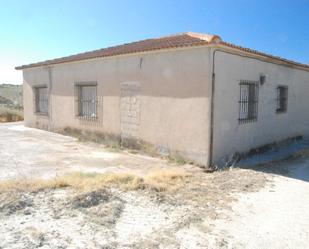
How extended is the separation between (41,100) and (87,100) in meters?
4.20

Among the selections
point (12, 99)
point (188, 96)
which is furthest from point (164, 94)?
point (12, 99)

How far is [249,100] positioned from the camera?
9.69 metres

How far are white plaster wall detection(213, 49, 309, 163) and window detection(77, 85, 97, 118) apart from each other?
5551mm

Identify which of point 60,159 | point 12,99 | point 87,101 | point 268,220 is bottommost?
point 268,220

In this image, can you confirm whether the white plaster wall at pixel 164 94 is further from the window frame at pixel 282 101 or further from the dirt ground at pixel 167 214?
the window frame at pixel 282 101

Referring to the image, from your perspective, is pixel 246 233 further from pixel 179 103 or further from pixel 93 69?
pixel 93 69

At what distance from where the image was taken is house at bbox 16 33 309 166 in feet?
25.9

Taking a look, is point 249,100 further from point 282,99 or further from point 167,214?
point 167,214

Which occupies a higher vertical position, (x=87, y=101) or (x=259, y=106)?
(x=87, y=101)

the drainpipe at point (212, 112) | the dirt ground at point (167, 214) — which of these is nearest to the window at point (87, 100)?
the dirt ground at point (167, 214)

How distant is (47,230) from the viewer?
4094 mm

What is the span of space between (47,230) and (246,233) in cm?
268

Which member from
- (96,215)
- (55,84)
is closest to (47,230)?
(96,215)

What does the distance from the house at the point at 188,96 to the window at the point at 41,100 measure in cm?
167
